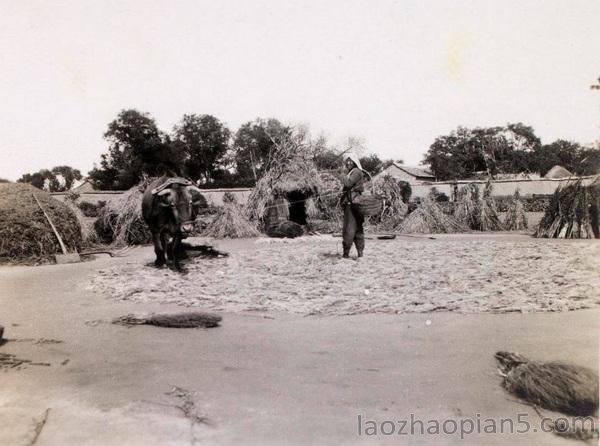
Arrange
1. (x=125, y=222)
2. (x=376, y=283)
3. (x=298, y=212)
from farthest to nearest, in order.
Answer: (x=298, y=212)
(x=125, y=222)
(x=376, y=283)

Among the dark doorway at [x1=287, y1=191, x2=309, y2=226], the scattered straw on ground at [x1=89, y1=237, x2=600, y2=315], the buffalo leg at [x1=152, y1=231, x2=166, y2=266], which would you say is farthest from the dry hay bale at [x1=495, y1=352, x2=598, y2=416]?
the dark doorway at [x1=287, y1=191, x2=309, y2=226]

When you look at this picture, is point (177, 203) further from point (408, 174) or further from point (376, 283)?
point (408, 174)

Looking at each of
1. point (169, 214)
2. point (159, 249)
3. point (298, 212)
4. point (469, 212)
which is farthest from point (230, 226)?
point (469, 212)

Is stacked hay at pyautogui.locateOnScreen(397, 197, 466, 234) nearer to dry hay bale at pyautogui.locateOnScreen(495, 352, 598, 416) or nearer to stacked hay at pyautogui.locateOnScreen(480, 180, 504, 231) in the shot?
stacked hay at pyautogui.locateOnScreen(480, 180, 504, 231)

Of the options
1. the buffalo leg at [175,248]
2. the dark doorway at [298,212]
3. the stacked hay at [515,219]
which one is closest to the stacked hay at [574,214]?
the stacked hay at [515,219]

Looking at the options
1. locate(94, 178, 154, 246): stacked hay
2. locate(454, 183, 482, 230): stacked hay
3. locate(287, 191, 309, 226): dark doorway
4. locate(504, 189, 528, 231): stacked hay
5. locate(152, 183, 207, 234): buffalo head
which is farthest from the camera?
locate(454, 183, 482, 230): stacked hay

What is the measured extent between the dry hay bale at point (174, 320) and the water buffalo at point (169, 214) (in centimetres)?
309

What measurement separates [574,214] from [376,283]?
34.0ft

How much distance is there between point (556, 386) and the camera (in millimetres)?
3078

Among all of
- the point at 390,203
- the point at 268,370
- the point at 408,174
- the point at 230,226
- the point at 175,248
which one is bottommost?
the point at 268,370

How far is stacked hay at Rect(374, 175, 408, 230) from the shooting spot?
2056 cm

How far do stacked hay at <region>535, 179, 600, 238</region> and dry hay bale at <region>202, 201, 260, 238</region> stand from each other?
1017 centimetres

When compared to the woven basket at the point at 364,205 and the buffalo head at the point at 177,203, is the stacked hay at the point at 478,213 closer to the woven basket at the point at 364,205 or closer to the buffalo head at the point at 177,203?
the woven basket at the point at 364,205

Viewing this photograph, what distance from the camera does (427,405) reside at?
3117 millimetres
